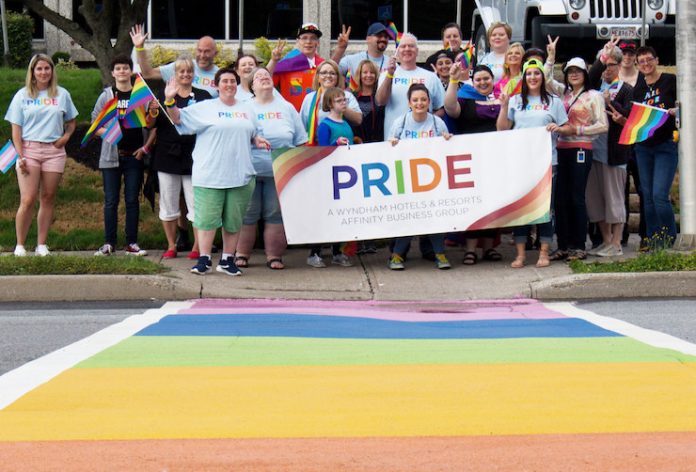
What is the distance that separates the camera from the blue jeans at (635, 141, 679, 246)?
13.3 metres

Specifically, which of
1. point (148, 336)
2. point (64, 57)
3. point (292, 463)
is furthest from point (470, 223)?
point (64, 57)

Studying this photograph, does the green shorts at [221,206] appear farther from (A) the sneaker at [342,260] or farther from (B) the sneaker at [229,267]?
(A) the sneaker at [342,260]

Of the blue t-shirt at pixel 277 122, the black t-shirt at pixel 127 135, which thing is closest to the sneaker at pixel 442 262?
the blue t-shirt at pixel 277 122

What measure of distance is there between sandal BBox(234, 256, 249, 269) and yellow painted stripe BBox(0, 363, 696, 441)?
505 centimetres

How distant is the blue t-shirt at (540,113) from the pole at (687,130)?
1220mm

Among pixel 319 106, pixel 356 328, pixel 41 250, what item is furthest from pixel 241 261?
pixel 356 328

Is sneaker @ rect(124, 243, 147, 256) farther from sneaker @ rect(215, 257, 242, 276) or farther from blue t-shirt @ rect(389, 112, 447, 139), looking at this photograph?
blue t-shirt @ rect(389, 112, 447, 139)

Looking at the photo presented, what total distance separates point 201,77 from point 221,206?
1.74m

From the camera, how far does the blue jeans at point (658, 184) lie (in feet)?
43.7

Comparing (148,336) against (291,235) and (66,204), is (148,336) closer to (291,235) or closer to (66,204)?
(291,235)

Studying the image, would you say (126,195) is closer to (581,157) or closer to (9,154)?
(9,154)

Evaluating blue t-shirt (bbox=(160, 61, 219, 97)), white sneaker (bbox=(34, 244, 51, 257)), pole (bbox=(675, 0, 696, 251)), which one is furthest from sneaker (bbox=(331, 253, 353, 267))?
pole (bbox=(675, 0, 696, 251))

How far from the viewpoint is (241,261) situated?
13078mm

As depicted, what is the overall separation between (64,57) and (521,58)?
16802 millimetres
